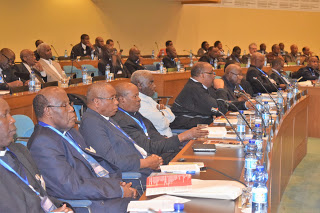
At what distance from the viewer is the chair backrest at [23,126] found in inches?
124

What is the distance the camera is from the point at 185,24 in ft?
48.4

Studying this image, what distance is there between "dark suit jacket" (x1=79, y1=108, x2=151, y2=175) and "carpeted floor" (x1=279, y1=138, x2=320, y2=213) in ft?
5.53

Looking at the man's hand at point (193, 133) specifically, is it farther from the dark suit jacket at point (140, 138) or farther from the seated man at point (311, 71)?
the seated man at point (311, 71)

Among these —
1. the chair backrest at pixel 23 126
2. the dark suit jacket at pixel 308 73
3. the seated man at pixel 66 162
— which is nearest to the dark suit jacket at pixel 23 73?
the chair backrest at pixel 23 126

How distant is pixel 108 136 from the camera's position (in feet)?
9.93

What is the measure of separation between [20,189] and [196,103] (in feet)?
10.1

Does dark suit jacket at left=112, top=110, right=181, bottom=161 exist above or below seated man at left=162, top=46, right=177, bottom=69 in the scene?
below

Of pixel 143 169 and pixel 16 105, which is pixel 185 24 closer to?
pixel 16 105

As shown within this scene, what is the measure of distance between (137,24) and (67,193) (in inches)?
437

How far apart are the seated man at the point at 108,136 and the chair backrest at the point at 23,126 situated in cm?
43

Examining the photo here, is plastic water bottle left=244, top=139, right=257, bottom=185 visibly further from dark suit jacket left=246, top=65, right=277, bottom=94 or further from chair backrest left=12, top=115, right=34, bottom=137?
dark suit jacket left=246, top=65, right=277, bottom=94

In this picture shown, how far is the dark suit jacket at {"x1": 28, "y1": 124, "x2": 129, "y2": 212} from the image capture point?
2293 mm

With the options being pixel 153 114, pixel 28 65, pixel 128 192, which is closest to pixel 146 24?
pixel 28 65

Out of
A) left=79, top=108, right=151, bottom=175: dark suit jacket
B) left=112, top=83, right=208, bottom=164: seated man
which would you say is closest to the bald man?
left=112, top=83, right=208, bottom=164: seated man
